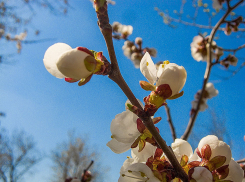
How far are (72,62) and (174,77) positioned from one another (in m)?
0.20

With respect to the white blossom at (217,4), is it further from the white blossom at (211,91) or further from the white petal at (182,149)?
the white petal at (182,149)

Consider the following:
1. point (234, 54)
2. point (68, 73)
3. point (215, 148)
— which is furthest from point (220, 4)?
point (68, 73)

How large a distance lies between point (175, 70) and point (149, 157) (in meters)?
0.24

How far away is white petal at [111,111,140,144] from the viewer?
0.45 metres

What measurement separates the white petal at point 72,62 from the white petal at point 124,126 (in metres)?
0.16

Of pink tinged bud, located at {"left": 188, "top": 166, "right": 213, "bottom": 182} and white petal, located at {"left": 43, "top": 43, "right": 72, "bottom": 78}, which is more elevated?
white petal, located at {"left": 43, "top": 43, "right": 72, "bottom": 78}

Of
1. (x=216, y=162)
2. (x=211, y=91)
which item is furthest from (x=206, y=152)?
(x=211, y=91)

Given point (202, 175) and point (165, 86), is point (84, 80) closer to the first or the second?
point (165, 86)

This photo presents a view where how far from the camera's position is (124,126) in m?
0.46

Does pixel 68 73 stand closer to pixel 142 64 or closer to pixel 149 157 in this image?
pixel 142 64

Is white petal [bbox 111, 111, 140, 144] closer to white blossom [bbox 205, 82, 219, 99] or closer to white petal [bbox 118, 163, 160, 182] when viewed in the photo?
white petal [bbox 118, 163, 160, 182]

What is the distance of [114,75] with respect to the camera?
37 cm

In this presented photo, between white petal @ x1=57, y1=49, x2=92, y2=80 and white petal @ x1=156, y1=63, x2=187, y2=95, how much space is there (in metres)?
0.16

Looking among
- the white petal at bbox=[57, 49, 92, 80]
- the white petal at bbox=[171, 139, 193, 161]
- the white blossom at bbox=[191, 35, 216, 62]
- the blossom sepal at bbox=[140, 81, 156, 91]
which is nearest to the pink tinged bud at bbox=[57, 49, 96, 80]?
the white petal at bbox=[57, 49, 92, 80]
